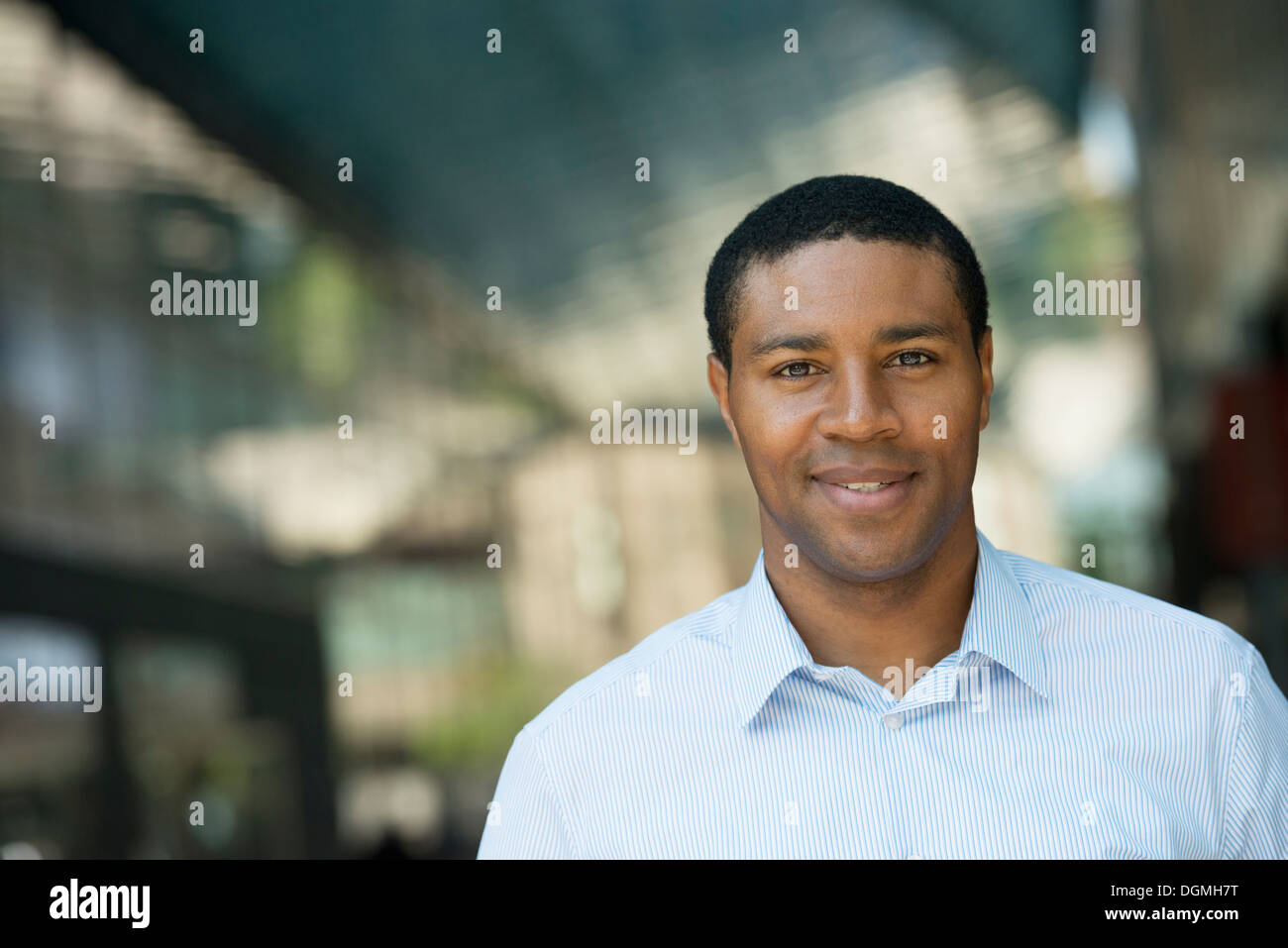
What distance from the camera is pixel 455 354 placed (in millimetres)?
10484

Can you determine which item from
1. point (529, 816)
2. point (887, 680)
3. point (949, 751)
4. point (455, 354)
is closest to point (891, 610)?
point (887, 680)

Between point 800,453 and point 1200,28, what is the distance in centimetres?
707

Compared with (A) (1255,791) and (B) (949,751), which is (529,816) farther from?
(A) (1255,791)

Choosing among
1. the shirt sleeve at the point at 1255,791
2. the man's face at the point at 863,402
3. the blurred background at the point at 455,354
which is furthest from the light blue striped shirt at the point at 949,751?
the blurred background at the point at 455,354

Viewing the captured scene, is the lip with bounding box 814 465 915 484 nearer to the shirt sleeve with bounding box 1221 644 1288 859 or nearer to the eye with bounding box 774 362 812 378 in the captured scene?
the eye with bounding box 774 362 812 378

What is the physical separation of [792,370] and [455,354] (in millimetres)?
9017

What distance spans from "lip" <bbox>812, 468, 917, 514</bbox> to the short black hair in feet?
0.84

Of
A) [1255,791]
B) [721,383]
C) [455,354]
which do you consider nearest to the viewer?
[1255,791]

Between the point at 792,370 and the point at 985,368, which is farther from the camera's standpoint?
the point at 985,368

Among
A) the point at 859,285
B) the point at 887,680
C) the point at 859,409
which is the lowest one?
the point at 887,680

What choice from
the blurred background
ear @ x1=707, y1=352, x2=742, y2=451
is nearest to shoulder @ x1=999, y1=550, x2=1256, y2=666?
ear @ x1=707, y1=352, x2=742, y2=451

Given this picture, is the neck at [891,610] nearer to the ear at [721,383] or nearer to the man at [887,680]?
the man at [887,680]

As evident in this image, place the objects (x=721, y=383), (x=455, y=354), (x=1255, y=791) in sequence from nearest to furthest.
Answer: (x=1255, y=791), (x=721, y=383), (x=455, y=354)
